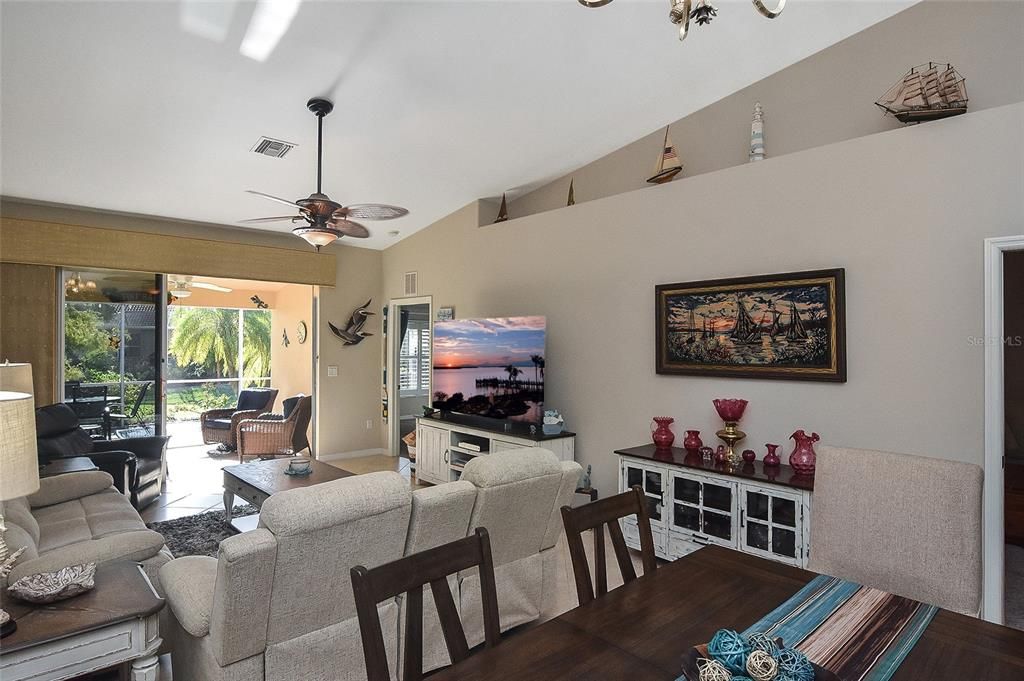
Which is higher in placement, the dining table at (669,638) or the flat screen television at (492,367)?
the flat screen television at (492,367)

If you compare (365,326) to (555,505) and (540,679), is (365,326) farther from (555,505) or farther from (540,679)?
(540,679)

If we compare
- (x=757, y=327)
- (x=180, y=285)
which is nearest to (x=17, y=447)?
(x=757, y=327)

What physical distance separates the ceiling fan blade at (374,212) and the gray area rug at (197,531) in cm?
236

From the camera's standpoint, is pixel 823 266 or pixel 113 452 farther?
pixel 113 452

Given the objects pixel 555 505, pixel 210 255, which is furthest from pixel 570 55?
pixel 210 255

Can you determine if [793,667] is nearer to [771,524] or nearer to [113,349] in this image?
[771,524]

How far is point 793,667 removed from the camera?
3.47 ft

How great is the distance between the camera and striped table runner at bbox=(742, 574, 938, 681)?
4.12 feet

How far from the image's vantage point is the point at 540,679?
1168mm

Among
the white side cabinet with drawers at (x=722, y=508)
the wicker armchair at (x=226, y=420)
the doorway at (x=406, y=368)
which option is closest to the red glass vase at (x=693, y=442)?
the white side cabinet with drawers at (x=722, y=508)

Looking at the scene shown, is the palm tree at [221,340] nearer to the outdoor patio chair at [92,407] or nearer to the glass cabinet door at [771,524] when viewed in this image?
the outdoor patio chair at [92,407]

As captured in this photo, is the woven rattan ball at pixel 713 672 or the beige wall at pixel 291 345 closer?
the woven rattan ball at pixel 713 672

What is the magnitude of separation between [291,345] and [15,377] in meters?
6.75

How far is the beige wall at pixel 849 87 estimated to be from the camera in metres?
3.07
